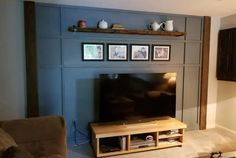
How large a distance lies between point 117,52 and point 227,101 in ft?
7.31

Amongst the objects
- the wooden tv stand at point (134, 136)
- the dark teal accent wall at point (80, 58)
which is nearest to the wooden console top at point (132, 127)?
the wooden tv stand at point (134, 136)

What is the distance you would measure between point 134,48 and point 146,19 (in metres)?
0.53

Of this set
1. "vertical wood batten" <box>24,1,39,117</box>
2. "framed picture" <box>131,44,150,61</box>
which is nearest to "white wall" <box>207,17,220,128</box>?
"framed picture" <box>131,44,150,61</box>

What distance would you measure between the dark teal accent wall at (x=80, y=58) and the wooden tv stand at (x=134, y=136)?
0.45 metres

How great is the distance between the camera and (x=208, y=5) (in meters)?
2.99

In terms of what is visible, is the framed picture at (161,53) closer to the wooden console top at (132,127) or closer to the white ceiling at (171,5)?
the white ceiling at (171,5)

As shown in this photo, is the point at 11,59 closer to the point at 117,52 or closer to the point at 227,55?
the point at 117,52

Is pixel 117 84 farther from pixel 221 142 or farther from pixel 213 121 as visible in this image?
pixel 213 121

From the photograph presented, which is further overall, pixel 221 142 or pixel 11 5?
pixel 221 142

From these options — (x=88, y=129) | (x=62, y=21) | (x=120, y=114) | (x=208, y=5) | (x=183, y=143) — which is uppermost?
(x=208, y=5)

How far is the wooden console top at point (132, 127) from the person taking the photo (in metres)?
2.79

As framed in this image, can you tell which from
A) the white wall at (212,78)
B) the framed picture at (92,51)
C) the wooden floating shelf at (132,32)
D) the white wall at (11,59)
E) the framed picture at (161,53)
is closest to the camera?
the white wall at (11,59)

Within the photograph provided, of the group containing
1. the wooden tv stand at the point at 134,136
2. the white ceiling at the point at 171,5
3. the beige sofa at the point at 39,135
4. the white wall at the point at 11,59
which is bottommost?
the wooden tv stand at the point at 134,136

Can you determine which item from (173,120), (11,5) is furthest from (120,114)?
(11,5)
